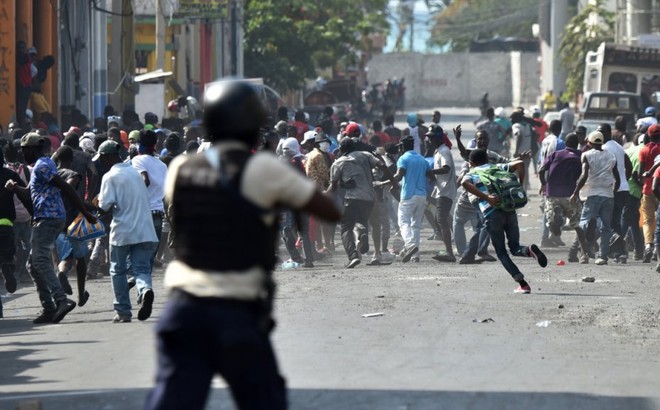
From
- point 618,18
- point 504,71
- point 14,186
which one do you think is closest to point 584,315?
point 14,186

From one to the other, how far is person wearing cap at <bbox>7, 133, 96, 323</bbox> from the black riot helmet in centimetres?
721

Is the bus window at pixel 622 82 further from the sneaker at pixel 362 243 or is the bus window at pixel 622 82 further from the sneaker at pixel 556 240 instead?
the sneaker at pixel 362 243

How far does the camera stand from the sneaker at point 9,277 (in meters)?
15.5

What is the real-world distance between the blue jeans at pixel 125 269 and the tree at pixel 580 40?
42.6 metres

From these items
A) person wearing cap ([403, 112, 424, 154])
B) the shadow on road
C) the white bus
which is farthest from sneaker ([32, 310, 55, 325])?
the white bus

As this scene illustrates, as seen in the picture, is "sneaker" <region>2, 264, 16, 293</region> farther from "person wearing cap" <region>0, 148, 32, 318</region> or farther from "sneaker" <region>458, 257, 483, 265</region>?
"sneaker" <region>458, 257, 483, 265</region>

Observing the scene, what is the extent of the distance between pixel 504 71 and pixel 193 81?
4576 cm

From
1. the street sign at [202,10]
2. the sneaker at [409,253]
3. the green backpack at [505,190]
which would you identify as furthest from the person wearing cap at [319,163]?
the street sign at [202,10]

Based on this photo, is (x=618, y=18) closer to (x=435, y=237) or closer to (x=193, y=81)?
(x=193, y=81)

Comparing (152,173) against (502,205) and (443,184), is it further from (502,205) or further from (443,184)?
(443,184)

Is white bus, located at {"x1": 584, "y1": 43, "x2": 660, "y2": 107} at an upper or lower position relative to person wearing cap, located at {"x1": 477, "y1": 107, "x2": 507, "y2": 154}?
upper

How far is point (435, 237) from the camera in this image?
23.3 metres

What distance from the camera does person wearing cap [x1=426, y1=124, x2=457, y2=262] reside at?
19594 millimetres

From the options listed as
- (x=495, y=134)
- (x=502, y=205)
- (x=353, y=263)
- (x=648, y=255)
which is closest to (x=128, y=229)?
(x=502, y=205)
